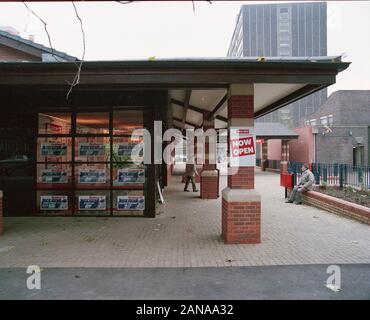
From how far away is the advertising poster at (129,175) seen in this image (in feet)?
33.2

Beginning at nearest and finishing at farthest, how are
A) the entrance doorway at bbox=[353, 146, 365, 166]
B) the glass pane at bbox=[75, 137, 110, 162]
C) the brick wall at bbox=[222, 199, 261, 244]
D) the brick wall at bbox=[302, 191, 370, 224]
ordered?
the brick wall at bbox=[222, 199, 261, 244] < the brick wall at bbox=[302, 191, 370, 224] < the glass pane at bbox=[75, 137, 110, 162] < the entrance doorway at bbox=[353, 146, 365, 166]

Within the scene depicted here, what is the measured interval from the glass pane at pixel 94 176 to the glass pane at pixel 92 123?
3.11 feet

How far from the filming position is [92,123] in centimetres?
1010

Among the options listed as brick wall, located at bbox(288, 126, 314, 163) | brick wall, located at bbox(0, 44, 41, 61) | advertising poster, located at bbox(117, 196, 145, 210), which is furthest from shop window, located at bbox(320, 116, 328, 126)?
advertising poster, located at bbox(117, 196, 145, 210)

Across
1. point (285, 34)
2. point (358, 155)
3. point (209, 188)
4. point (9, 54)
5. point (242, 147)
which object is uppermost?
point (285, 34)

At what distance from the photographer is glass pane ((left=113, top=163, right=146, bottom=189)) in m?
10.1

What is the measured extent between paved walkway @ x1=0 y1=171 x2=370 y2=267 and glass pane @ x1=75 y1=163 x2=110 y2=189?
0.96 meters

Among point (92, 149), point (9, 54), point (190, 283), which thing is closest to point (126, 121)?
point (92, 149)

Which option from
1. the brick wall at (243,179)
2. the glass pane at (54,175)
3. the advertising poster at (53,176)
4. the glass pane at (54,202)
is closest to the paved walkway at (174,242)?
the glass pane at (54,202)

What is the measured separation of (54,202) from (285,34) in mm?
108215

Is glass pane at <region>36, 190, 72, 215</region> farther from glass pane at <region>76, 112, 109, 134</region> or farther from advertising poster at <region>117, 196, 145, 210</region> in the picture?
glass pane at <region>76, 112, 109, 134</region>

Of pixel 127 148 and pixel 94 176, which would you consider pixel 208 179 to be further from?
pixel 94 176

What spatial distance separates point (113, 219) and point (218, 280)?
5.26 m
